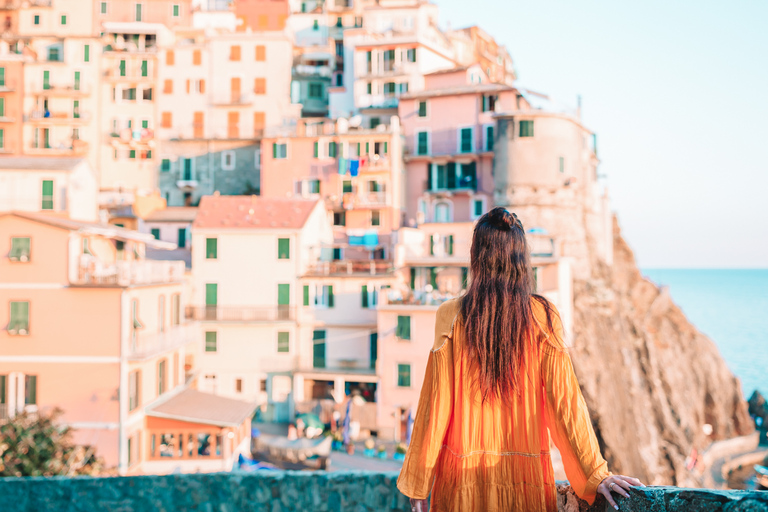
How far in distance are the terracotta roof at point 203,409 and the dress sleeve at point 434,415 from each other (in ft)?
71.7

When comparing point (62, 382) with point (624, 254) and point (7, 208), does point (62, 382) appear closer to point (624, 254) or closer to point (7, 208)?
point (7, 208)

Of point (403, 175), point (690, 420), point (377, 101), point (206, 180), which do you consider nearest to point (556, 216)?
point (403, 175)

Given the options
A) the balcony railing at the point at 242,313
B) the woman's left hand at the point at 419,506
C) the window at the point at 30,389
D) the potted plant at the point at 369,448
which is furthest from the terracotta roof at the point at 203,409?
the woman's left hand at the point at 419,506

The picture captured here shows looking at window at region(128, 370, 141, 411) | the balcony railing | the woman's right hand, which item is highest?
the woman's right hand

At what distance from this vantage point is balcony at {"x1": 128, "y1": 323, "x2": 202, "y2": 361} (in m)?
23.4

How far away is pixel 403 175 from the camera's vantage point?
44.7m

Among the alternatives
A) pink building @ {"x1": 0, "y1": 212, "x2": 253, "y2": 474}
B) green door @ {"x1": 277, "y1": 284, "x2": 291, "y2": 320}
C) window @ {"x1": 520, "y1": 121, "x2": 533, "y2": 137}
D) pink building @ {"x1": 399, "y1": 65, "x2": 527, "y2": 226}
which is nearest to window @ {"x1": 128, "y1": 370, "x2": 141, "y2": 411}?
pink building @ {"x1": 0, "y1": 212, "x2": 253, "y2": 474}

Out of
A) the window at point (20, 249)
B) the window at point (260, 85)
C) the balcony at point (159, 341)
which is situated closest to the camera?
the window at point (20, 249)

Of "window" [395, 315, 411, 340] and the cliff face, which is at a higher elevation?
"window" [395, 315, 411, 340]

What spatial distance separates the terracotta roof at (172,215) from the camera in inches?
1521

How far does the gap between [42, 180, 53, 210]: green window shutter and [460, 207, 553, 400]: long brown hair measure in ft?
92.6

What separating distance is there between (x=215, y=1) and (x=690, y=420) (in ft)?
175

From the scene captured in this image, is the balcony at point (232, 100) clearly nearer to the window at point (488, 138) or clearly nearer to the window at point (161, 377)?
the window at point (488, 138)

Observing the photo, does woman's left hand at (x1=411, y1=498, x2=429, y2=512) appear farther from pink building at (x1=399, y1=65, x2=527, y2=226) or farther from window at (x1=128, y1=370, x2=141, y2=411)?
pink building at (x1=399, y1=65, x2=527, y2=226)
